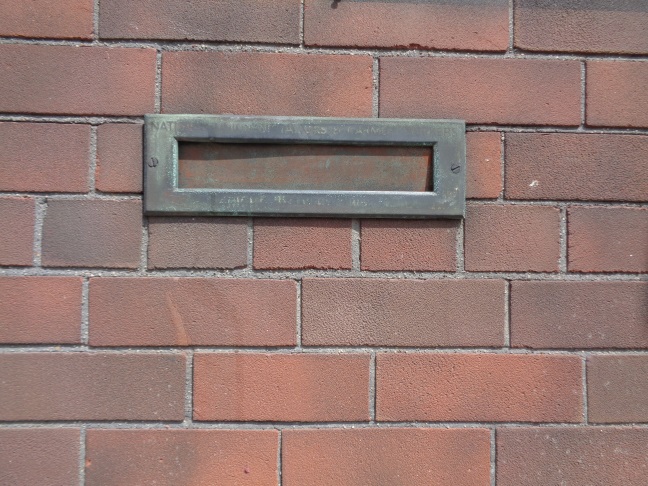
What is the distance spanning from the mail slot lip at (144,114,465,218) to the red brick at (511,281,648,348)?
0.30 m

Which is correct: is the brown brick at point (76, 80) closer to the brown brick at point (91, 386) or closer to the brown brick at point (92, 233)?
the brown brick at point (92, 233)

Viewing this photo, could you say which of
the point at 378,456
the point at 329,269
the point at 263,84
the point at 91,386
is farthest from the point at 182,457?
the point at 263,84

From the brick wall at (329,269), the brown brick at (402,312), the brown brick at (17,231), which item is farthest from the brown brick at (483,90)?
the brown brick at (17,231)

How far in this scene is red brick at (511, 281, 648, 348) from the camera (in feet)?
5.13

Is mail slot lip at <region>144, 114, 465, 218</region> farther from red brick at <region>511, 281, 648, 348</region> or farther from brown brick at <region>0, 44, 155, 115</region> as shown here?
red brick at <region>511, 281, 648, 348</region>

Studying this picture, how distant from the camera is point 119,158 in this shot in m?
1.52

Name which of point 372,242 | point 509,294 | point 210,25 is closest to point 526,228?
point 509,294

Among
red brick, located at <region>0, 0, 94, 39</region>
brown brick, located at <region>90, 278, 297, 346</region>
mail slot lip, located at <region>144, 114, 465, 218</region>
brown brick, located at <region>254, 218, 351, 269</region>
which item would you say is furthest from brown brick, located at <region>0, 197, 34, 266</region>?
brown brick, located at <region>254, 218, 351, 269</region>

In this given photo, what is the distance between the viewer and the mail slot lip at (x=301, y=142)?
150cm

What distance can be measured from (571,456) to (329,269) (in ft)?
2.51

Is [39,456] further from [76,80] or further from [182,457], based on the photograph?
[76,80]

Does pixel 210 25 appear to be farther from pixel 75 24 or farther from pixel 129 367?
pixel 129 367

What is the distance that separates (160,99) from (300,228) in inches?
18.3

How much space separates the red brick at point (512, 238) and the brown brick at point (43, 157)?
3.18 ft
